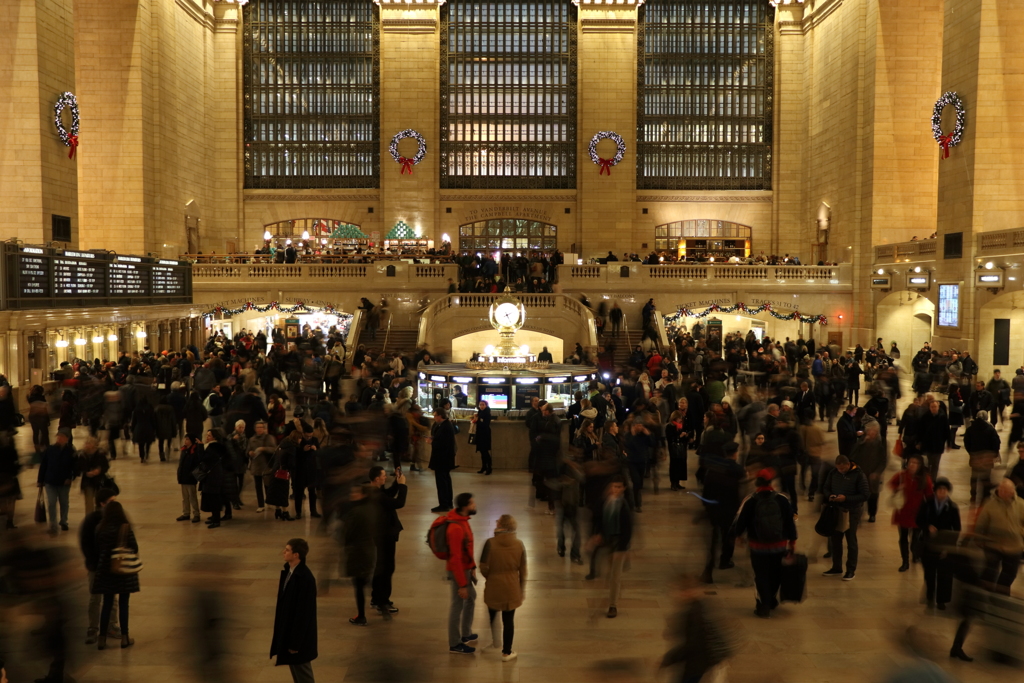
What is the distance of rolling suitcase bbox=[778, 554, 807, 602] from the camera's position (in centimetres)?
778

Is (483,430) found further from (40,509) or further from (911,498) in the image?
(911,498)

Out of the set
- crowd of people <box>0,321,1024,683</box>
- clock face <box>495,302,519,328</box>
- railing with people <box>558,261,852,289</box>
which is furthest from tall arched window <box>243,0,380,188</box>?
clock face <box>495,302,519,328</box>

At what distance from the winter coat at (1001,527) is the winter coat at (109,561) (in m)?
6.25

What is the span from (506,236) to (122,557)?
35.3 m

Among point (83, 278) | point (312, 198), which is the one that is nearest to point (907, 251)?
point (83, 278)

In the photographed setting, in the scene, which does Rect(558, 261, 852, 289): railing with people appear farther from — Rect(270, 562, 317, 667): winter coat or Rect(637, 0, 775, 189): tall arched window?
Rect(270, 562, 317, 667): winter coat

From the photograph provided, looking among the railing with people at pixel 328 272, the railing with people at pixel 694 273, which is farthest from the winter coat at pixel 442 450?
the railing with people at pixel 694 273

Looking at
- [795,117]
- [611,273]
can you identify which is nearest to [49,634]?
[611,273]

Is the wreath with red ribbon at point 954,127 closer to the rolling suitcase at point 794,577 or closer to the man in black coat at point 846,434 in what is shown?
the man in black coat at point 846,434

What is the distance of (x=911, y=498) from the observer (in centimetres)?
841

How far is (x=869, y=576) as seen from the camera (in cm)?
890

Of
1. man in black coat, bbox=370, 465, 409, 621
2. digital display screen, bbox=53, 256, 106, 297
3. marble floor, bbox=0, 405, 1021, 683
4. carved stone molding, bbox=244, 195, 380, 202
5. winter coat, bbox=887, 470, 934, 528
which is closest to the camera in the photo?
marble floor, bbox=0, 405, 1021, 683

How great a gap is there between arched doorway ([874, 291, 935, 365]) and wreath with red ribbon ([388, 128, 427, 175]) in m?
19.8

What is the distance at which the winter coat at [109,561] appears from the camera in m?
6.82
